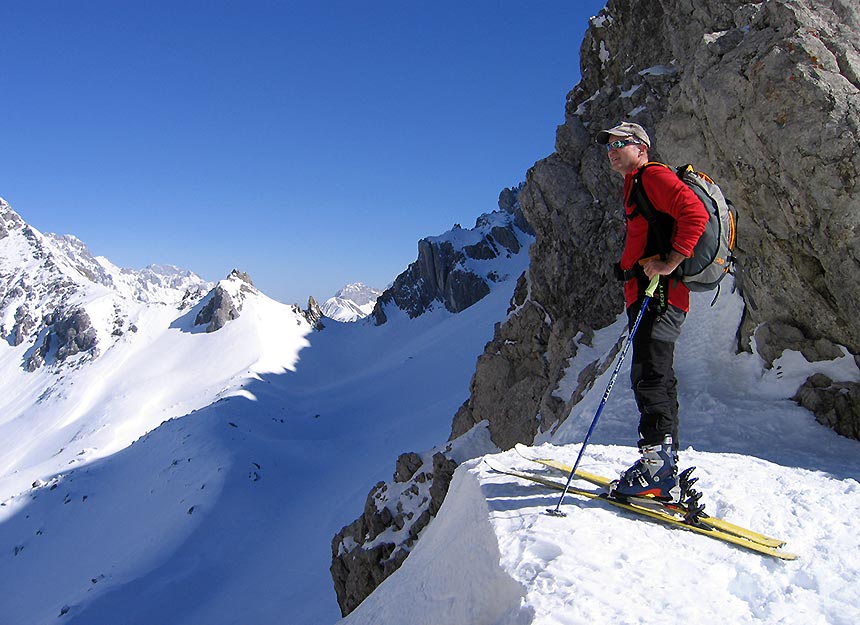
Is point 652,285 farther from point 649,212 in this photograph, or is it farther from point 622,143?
point 622,143

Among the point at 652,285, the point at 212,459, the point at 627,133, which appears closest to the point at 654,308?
the point at 652,285

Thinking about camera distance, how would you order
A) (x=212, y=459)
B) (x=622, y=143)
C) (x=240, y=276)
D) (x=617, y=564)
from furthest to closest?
(x=240, y=276), (x=212, y=459), (x=622, y=143), (x=617, y=564)

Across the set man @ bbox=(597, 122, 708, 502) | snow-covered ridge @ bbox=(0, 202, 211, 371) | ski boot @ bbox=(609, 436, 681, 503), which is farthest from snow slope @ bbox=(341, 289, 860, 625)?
snow-covered ridge @ bbox=(0, 202, 211, 371)

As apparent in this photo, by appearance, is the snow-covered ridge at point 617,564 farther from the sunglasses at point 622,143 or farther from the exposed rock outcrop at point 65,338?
the exposed rock outcrop at point 65,338

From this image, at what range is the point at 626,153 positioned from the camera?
19.0ft

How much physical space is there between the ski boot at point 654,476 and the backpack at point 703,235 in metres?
1.71

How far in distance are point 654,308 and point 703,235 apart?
2.88 feet

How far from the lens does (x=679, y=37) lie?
23.2m

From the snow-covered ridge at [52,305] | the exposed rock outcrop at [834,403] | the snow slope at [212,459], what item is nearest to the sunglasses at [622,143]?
the exposed rock outcrop at [834,403]

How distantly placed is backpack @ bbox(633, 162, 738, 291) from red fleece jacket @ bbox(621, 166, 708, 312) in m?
0.07

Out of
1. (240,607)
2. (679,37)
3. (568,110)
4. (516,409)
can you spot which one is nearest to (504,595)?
(516,409)

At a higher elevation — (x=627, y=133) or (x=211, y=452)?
(x=627, y=133)

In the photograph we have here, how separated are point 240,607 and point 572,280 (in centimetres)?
2636

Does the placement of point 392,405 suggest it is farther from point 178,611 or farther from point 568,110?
point 568,110
